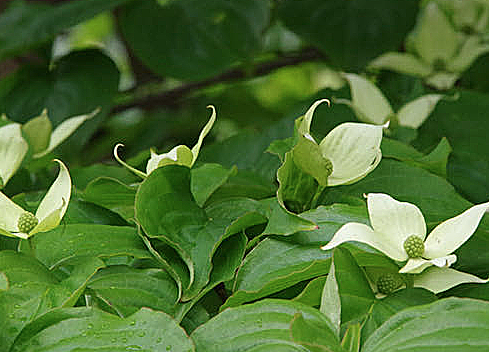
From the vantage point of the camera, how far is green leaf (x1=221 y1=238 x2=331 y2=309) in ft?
1.10

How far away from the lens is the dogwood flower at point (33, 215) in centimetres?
37

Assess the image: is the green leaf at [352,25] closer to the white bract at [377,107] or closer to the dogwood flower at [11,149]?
the white bract at [377,107]

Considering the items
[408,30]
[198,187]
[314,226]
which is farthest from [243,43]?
[314,226]

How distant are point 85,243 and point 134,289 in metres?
0.05

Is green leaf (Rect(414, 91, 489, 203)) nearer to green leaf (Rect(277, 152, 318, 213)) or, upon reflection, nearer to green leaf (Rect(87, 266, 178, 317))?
green leaf (Rect(277, 152, 318, 213))

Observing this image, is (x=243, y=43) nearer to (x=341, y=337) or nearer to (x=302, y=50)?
(x=302, y=50)

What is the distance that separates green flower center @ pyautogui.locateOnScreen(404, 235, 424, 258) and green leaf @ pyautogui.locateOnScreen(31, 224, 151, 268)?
0.16 meters

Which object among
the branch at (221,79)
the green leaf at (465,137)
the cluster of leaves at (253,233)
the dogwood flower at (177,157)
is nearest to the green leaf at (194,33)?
the cluster of leaves at (253,233)

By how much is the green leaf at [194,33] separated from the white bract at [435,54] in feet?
0.60

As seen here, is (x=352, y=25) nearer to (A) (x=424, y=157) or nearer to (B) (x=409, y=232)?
(A) (x=424, y=157)

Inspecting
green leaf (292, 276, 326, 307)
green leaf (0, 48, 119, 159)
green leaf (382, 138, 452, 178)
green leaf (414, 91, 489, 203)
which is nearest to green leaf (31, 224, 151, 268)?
green leaf (292, 276, 326, 307)

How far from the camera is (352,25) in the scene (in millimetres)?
802

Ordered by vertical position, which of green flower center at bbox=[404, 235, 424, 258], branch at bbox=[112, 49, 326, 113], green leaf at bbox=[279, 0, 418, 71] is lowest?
branch at bbox=[112, 49, 326, 113]

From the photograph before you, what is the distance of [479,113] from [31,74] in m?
0.60
